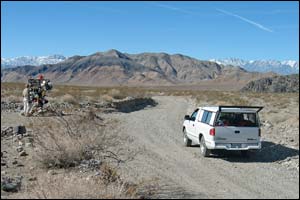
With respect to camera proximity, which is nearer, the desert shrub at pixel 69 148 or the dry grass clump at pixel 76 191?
the dry grass clump at pixel 76 191

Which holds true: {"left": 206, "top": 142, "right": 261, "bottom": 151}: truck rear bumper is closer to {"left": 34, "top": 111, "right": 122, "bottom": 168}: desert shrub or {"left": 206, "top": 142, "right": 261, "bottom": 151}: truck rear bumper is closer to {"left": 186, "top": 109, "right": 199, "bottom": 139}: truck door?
{"left": 186, "top": 109, "right": 199, "bottom": 139}: truck door

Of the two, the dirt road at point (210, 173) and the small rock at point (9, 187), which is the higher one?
the small rock at point (9, 187)

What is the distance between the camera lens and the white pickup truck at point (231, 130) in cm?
1498

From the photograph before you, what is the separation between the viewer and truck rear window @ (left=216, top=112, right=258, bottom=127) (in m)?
15.3

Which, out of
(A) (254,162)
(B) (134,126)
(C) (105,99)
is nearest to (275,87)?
(C) (105,99)

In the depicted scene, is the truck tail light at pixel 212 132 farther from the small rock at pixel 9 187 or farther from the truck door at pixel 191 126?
the small rock at pixel 9 187

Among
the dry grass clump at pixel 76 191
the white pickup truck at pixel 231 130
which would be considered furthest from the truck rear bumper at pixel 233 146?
the dry grass clump at pixel 76 191

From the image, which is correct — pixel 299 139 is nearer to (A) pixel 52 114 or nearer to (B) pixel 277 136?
(B) pixel 277 136

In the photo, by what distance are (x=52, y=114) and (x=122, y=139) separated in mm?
6036

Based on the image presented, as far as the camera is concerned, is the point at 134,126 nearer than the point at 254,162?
No

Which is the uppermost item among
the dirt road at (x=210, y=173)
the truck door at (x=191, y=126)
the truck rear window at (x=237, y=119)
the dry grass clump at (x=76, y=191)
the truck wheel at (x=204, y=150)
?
the truck rear window at (x=237, y=119)

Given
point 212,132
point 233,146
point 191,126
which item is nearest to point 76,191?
point 212,132

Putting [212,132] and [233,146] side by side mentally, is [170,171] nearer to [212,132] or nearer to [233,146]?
[212,132]

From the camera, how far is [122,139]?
18.1 metres
